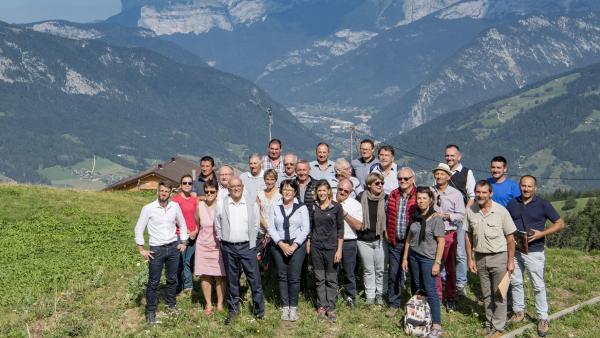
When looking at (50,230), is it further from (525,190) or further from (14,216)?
(525,190)

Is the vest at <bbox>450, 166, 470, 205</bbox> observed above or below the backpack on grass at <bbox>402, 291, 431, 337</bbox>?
above

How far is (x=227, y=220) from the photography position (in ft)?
33.3

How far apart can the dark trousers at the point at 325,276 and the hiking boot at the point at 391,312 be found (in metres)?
1.02

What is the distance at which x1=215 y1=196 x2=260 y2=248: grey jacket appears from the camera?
10164mm

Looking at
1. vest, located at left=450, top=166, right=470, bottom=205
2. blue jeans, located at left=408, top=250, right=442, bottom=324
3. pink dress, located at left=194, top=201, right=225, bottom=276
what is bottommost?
blue jeans, located at left=408, top=250, right=442, bottom=324

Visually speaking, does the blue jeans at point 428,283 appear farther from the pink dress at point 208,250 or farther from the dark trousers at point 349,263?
the pink dress at point 208,250

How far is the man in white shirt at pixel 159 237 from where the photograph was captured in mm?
10242

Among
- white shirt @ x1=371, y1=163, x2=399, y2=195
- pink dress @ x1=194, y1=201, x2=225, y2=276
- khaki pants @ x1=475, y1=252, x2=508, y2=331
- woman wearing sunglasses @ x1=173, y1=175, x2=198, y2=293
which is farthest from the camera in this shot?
white shirt @ x1=371, y1=163, x2=399, y2=195

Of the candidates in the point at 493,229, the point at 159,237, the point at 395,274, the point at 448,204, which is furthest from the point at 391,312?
the point at 159,237

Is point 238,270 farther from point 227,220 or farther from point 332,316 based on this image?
point 332,316

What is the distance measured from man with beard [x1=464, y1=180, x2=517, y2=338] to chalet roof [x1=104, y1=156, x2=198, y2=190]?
44.5m

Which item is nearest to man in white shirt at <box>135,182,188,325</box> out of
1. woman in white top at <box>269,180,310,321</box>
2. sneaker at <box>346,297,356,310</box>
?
woman in white top at <box>269,180,310,321</box>

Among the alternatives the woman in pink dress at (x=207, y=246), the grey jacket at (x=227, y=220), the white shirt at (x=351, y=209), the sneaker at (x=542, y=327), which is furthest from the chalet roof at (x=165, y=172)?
the sneaker at (x=542, y=327)

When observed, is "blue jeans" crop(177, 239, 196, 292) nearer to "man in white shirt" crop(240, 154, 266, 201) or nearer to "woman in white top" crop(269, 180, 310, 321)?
"man in white shirt" crop(240, 154, 266, 201)
